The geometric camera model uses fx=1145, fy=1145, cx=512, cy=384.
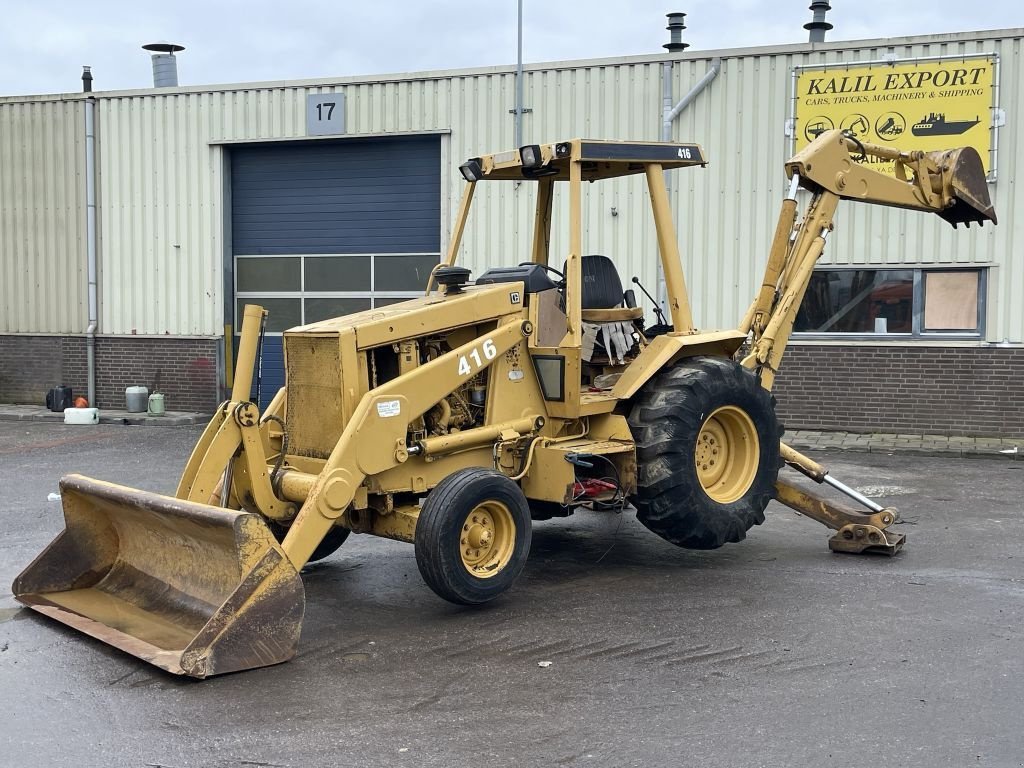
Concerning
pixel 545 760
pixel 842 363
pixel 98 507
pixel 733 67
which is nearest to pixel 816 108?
pixel 733 67

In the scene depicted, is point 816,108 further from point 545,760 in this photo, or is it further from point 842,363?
point 545,760

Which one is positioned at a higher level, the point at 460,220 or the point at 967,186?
the point at 967,186

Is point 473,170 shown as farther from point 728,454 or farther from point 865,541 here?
point 865,541

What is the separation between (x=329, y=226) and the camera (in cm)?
1847

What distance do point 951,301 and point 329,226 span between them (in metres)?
9.48

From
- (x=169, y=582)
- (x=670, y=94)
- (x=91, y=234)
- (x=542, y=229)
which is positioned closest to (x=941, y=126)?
(x=670, y=94)

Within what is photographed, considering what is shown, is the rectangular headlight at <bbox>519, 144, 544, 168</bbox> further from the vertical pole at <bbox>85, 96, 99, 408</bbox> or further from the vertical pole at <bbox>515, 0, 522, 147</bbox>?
the vertical pole at <bbox>85, 96, 99, 408</bbox>

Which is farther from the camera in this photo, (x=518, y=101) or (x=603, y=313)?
(x=518, y=101)

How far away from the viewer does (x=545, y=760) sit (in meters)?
4.55

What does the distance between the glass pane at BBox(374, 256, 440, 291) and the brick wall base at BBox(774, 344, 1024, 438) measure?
5.84m

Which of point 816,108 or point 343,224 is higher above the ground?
point 816,108

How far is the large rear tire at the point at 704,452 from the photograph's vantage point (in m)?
7.50

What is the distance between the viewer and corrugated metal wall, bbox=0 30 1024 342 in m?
15.3

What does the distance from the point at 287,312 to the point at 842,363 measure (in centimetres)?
878
